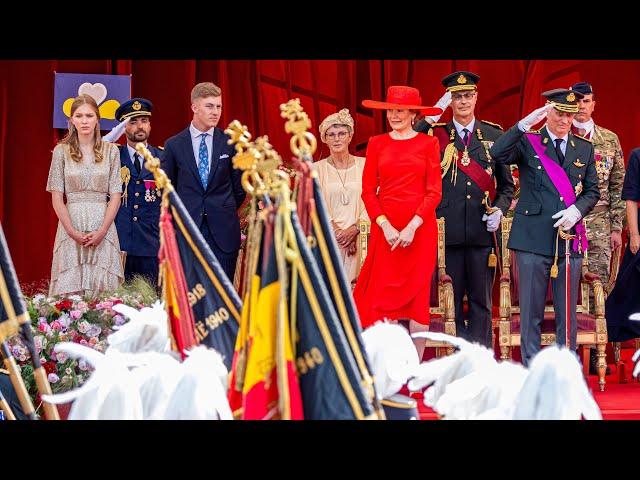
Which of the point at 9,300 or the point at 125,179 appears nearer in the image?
the point at 9,300

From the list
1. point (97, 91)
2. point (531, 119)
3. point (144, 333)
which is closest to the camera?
point (144, 333)

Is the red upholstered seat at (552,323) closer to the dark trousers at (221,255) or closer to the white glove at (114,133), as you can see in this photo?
the dark trousers at (221,255)

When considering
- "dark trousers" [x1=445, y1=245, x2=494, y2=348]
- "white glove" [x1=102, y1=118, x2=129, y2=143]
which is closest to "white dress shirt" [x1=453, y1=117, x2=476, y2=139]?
"dark trousers" [x1=445, y1=245, x2=494, y2=348]

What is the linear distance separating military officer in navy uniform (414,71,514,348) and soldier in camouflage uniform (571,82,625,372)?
65 cm

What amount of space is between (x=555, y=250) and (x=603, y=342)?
75cm

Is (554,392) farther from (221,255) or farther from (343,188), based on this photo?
(343,188)

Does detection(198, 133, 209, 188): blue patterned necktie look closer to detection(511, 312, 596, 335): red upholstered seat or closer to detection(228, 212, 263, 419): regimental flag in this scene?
detection(511, 312, 596, 335): red upholstered seat

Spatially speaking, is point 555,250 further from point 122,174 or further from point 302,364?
point 302,364

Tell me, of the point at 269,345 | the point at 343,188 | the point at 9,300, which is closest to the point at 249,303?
the point at 269,345

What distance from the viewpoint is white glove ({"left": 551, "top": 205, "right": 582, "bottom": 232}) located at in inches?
222

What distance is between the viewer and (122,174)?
661 centimetres

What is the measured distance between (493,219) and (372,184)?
0.74 metres

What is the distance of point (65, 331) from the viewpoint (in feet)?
16.9

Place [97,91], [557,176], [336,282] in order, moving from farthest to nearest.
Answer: [97,91]
[557,176]
[336,282]
